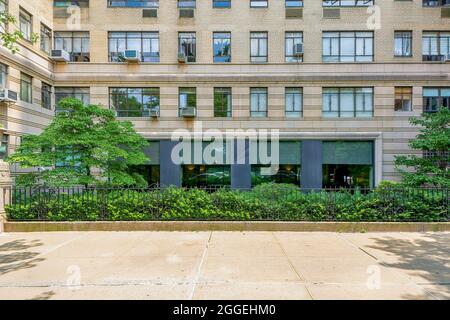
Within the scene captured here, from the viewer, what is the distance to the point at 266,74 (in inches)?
777

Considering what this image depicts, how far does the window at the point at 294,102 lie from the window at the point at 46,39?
56.2 ft

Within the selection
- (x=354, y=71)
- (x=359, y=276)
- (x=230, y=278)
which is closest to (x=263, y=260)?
(x=230, y=278)

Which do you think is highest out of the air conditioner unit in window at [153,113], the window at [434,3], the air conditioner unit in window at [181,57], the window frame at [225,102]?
the window at [434,3]

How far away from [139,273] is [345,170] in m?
17.9

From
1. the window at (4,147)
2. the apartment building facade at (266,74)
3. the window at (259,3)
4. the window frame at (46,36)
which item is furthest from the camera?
the window at (259,3)

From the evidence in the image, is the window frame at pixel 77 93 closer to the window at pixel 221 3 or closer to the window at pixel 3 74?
the window at pixel 3 74

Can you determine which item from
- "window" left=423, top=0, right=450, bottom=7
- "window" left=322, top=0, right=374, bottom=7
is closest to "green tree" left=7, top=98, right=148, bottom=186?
"window" left=322, top=0, right=374, bottom=7

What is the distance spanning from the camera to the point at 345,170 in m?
20.0

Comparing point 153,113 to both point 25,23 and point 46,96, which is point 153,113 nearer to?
point 46,96

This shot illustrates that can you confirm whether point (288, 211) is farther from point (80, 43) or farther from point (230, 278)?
point (80, 43)

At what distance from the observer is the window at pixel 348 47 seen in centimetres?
1970

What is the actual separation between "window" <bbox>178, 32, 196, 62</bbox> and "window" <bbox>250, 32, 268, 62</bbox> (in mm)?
→ 4190

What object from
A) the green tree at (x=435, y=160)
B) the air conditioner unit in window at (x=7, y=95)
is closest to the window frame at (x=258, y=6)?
the green tree at (x=435, y=160)

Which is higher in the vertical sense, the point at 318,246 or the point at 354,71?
the point at 354,71
